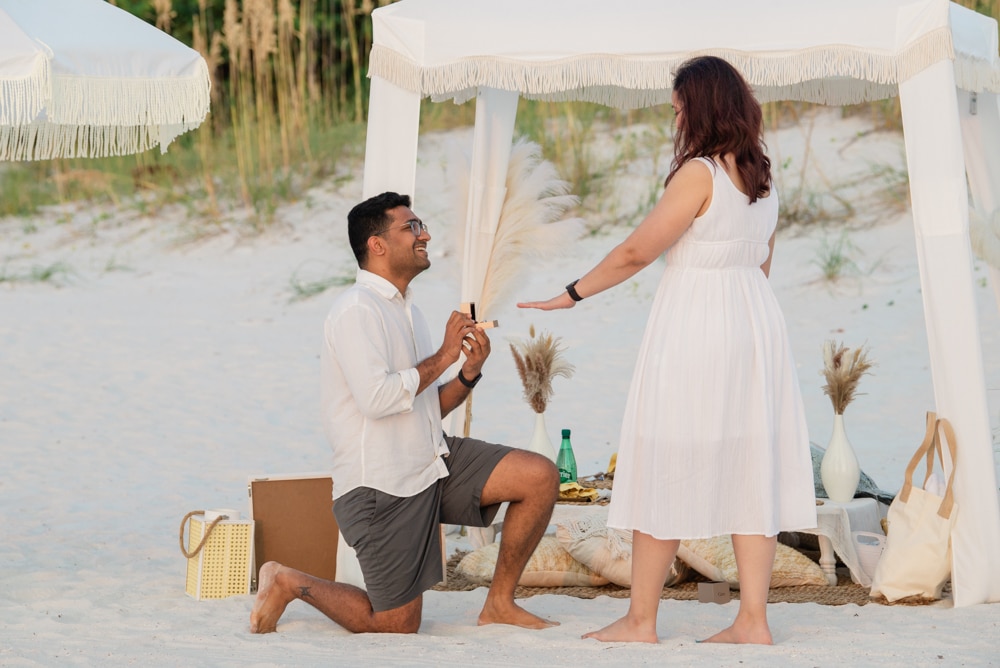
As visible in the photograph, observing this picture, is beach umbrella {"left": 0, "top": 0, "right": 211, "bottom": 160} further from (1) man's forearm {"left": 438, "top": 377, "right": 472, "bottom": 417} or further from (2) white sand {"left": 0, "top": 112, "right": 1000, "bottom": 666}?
(2) white sand {"left": 0, "top": 112, "right": 1000, "bottom": 666}

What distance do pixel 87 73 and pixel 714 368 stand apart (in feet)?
6.65

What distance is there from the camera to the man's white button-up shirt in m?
3.93

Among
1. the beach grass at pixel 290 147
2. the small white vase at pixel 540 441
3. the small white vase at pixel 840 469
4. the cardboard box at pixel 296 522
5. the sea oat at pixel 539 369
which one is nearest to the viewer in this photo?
the cardboard box at pixel 296 522

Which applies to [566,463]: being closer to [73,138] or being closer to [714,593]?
[714,593]

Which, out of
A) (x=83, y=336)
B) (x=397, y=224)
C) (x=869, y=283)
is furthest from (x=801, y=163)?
(x=397, y=224)

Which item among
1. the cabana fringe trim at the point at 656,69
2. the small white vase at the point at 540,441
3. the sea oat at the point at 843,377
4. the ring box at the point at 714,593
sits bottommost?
the ring box at the point at 714,593

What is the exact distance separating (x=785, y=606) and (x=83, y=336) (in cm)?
667

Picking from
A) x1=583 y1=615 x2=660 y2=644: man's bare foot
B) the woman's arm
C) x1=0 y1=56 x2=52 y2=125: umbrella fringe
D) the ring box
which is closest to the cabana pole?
the ring box

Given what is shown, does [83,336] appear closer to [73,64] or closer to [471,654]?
[73,64]

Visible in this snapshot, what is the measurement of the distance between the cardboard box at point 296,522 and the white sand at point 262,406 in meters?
0.24

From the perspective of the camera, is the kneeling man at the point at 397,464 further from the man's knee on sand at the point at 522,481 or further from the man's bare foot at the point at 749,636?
the man's bare foot at the point at 749,636

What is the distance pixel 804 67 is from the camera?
171 inches

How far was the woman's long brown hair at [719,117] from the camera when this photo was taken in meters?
3.67

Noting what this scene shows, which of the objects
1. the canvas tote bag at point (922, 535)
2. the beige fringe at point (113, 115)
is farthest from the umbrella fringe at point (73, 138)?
the canvas tote bag at point (922, 535)
